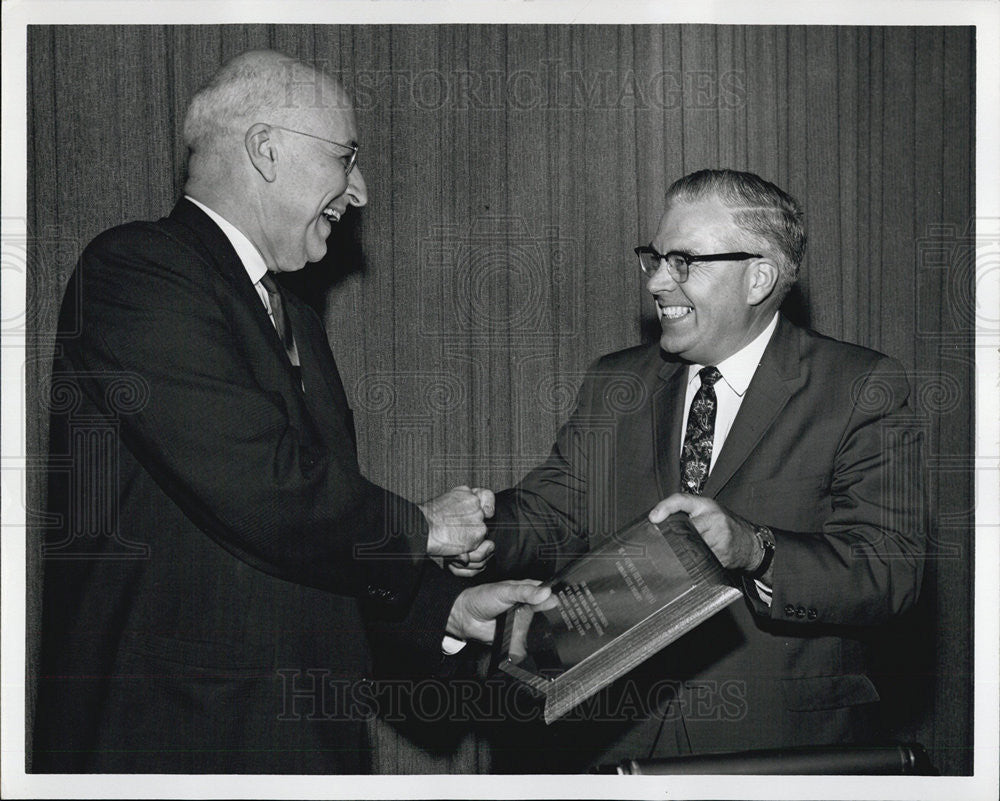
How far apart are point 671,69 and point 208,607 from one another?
1.77 m

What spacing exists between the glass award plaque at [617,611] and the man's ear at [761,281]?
0.60 m

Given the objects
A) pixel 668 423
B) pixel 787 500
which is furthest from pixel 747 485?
pixel 668 423

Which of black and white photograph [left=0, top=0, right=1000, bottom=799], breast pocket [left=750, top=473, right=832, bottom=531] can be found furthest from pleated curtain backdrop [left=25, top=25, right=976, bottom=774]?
breast pocket [left=750, top=473, right=832, bottom=531]

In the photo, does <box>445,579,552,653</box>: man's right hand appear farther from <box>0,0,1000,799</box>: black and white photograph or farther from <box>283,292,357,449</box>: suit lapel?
<box>283,292,357,449</box>: suit lapel

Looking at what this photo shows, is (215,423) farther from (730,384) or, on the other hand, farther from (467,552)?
(730,384)

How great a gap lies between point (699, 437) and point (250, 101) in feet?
4.56

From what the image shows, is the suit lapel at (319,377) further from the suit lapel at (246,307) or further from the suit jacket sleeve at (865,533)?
the suit jacket sleeve at (865,533)

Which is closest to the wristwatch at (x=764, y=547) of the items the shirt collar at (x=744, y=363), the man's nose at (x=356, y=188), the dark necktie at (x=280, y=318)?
the shirt collar at (x=744, y=363)

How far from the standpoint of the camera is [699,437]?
2.47m

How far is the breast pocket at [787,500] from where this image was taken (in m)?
2.41

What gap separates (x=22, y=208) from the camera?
2604 mm

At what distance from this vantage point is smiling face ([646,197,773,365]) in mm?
2477
